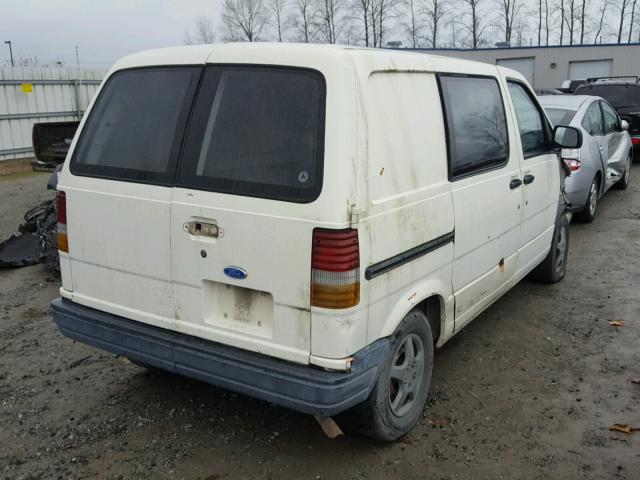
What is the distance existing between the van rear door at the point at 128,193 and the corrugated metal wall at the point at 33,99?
13.2 meters

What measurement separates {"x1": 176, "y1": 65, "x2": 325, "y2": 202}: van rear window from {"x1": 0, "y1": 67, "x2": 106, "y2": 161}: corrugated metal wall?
13.9 m

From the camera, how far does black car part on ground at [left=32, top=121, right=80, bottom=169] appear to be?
7639 mm

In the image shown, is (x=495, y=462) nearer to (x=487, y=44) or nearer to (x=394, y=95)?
(x=394, y=95)

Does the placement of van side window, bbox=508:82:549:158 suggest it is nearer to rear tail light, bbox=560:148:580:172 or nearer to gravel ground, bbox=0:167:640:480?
gravel ground, bbox=0:167:640:480

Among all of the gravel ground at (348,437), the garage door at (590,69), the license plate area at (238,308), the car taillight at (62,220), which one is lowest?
the gravel ground at (348,437)

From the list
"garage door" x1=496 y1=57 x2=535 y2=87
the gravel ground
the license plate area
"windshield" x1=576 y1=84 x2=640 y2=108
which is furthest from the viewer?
"garage door" x1=496 y1=57 x2=535 y2=87

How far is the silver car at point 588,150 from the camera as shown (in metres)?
7.96

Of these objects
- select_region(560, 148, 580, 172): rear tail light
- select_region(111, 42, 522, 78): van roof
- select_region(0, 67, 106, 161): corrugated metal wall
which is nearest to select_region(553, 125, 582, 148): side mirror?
select_region(111, 42, 522, 78): van roof

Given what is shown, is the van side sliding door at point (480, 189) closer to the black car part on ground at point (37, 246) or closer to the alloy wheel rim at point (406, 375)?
the alloy wheel rim at point (406, 375)

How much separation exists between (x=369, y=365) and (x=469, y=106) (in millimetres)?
1839

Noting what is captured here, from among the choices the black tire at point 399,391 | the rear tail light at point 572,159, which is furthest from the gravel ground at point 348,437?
the rear tail light at point 572,159

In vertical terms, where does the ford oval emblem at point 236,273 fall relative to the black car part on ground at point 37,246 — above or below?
above

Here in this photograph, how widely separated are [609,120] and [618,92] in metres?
4.99

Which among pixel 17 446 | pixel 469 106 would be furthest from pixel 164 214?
pixel 469 106
